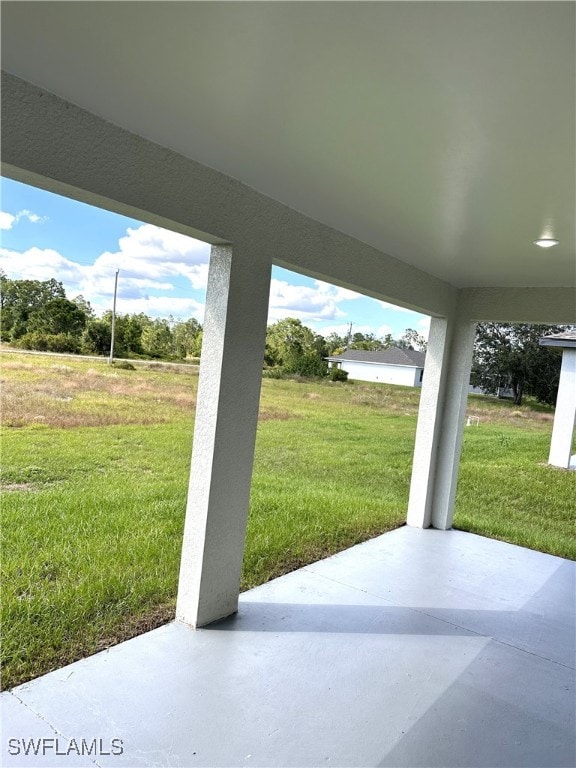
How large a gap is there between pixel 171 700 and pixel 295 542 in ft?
7.66

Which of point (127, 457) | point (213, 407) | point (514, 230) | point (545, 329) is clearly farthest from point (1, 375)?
point (545, 329)

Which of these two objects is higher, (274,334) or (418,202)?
(418,202)

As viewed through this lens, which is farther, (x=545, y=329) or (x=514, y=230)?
(x=545, y=329)

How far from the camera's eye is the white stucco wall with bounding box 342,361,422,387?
28.2 ft

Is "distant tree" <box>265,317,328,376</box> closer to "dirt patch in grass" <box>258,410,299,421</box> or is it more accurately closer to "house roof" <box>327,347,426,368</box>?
"house roof" <box>327,347,426,368</box>

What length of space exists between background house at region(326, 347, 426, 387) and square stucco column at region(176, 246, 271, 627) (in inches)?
216

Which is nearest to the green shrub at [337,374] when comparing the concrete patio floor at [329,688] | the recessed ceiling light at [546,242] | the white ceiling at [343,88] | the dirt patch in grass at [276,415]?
the dirt patch in grass at [276,415]

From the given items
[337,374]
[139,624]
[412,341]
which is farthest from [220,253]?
[412,341]

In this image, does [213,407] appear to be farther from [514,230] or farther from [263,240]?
[514,230]

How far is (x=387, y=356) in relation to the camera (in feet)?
29.6

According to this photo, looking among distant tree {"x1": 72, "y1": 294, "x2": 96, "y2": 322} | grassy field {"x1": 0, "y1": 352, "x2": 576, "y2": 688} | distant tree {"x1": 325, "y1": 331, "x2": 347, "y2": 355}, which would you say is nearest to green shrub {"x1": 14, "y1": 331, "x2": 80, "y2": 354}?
grassy field {"x1": 0, "y1": 352, "x2": 576, "y2": 688}

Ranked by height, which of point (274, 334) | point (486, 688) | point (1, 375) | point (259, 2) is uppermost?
point (259, 2)

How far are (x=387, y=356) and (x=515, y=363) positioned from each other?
211cm

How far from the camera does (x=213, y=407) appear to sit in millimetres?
2900
